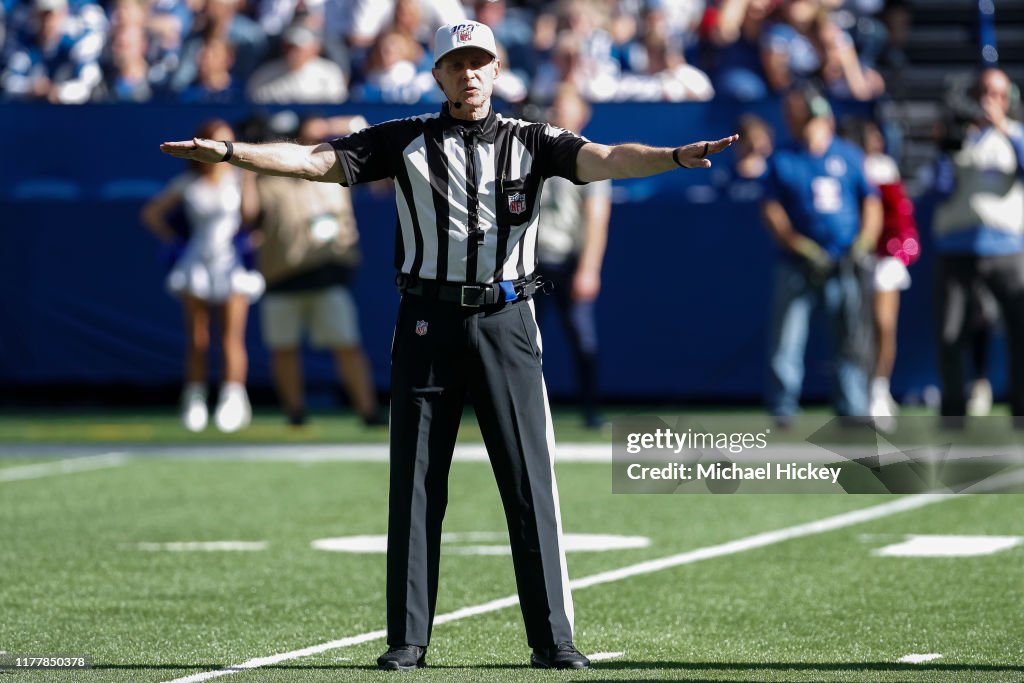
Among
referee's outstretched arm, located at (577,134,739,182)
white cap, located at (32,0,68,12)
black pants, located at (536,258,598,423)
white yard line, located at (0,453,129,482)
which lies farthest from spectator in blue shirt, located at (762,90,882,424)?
referee's outstretched arm, located at (577,134,739,182)

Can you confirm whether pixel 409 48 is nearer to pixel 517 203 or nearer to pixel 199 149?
pixel 517 203

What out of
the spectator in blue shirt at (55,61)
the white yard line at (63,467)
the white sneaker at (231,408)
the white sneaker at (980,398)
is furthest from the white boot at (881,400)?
the spectator in blue shirt at (55,61)

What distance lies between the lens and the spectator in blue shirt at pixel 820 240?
14.2 metres

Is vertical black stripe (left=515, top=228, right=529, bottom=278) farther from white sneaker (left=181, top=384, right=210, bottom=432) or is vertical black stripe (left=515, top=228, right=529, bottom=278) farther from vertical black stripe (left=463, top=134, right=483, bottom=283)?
white sneaker (left=181, top=384, right=210, bottom=432)

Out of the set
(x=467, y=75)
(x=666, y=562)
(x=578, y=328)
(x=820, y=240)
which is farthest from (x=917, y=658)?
(x=578, y=328)

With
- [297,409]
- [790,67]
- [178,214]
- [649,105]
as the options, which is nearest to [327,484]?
[297,409]

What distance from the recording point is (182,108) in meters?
17.0

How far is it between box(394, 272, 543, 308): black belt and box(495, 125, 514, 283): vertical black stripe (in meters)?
0.04

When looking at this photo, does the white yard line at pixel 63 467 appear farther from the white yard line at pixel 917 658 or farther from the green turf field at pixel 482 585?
the white yard line at pixel 917 658

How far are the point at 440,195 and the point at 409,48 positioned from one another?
11532mm

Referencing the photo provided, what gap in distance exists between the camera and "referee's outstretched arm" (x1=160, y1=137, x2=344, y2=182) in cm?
601

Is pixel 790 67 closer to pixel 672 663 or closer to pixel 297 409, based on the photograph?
pixel 297 409

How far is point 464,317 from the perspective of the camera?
6336 millimetres

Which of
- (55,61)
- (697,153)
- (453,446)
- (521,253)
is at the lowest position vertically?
(453,446)
